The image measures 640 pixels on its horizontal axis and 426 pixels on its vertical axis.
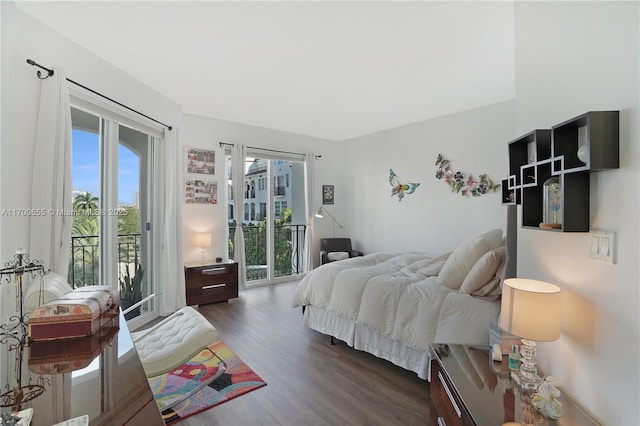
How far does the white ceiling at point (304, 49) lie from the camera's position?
2.00 m

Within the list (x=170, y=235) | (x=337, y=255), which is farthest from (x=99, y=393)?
(x=337, y=255)

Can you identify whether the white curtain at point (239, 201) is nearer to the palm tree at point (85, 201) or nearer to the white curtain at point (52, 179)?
the palm tree at point (85, 201)

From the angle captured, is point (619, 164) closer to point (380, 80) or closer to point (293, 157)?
point (380, 80)

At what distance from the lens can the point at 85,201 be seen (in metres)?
2.67

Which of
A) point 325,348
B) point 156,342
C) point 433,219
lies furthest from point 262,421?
point 433,219

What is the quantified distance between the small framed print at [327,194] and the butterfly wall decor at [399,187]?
4.20 ft

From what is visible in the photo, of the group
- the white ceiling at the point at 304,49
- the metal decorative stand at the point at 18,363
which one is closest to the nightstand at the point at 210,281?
the white ceiling at the point at 304,49

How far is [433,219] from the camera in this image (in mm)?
4539

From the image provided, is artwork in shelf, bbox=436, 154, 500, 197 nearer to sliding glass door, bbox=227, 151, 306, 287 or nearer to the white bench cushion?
sliding glass door, bbox=227, 151, 306, 287

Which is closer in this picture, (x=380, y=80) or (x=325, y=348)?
(x=325, y=348)

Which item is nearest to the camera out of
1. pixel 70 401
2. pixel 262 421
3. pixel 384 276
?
pixel 70 401

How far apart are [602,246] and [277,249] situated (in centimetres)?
472

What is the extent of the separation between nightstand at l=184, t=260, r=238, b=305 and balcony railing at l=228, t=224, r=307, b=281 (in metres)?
0.60

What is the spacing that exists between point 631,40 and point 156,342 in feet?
8.88
